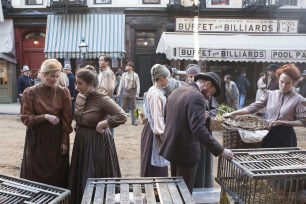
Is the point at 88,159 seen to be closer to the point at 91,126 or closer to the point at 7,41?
the point at 91,126

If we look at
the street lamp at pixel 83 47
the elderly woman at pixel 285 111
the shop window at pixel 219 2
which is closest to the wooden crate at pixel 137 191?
the elderly woman at pixel 285 111

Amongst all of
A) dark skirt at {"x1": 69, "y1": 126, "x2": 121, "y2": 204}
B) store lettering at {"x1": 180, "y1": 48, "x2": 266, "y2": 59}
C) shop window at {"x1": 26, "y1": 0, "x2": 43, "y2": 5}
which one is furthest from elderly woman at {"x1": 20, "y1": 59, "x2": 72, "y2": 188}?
shop window at {"x1": 26, "y1": 0, "x2": 43, "y2": 5}

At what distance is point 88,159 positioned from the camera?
3654 millimetres

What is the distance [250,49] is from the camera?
46.6 ft

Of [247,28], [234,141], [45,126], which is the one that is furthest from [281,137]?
[247,28]

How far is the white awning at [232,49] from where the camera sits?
14.0 meters

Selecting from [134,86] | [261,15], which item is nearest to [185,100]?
[134,86]

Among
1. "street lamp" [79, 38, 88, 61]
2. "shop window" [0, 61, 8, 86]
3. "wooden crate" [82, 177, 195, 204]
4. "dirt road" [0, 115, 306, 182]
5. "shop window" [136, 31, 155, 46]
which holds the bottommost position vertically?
"dirt road" [0, 115, 306, 182]

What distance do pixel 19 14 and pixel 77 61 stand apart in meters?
3.58

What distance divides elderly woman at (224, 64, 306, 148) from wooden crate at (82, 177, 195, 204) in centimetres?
167

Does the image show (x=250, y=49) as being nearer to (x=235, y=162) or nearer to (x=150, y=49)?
(x=150, y=49)

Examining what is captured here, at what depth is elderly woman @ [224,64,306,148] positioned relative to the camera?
4016 mm

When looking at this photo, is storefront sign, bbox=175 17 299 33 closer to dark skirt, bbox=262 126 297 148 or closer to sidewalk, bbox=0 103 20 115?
sidewalk, bbox=0 103 20 115

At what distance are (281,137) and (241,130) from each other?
0.49 m
